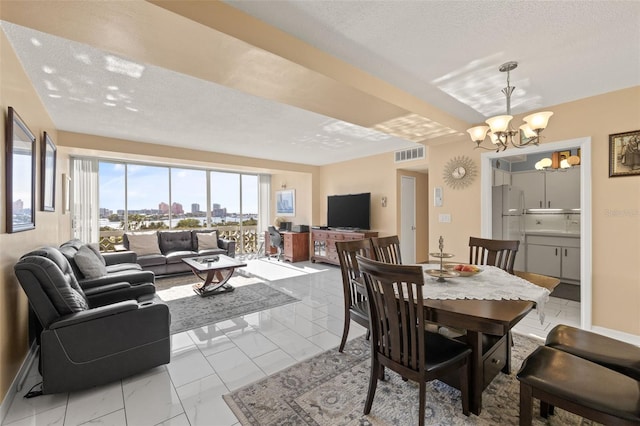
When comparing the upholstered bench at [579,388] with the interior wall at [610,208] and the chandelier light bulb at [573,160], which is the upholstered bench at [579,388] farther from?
the chandelier light bulb at [573,160]

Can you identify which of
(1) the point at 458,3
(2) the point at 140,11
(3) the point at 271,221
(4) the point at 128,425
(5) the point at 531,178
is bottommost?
(4) the point at 128,425

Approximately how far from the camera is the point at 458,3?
164cm

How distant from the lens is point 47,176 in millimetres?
2992

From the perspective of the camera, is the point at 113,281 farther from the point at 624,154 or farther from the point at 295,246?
the point at 624,154

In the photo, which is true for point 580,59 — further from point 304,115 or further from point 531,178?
point 531,178

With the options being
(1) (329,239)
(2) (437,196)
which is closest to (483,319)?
(2) (437,196)

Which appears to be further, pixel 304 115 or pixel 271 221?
pixel 271 221

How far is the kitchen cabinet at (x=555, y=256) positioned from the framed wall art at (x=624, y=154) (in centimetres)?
236

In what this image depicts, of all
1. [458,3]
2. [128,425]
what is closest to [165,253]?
[128,425]

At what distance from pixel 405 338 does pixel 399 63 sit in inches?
83.3

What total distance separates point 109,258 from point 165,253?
144cm

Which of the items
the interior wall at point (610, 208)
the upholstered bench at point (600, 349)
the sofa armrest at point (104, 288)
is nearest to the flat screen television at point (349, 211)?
the interior wall at point (610, 208)

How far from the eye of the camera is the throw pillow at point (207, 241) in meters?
6.07

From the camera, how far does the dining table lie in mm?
1438
